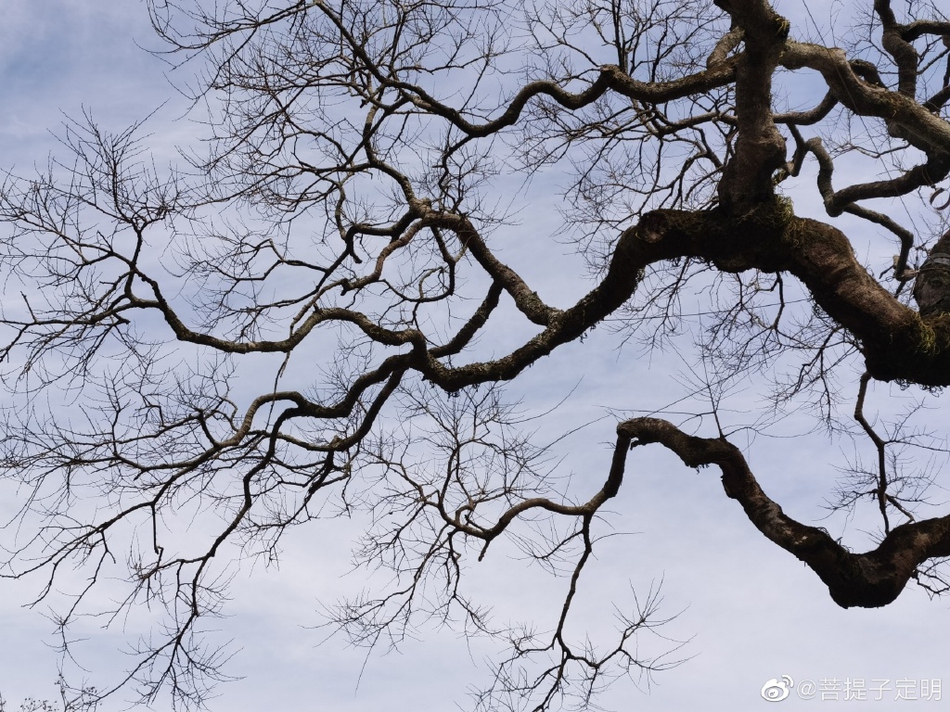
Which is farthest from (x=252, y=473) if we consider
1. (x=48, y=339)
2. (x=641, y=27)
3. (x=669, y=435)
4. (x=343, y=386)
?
(x=641, y=27)

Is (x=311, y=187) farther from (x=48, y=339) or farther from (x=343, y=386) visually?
(x=48, y=339)

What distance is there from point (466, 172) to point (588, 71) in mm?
1091

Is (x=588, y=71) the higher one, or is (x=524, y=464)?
(x=588, y=71)

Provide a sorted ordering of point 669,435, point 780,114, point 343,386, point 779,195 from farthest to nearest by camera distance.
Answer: point 780,114, point 343,386, point 669,435, point 779,195

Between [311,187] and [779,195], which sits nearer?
[779,195]

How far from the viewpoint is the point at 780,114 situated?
7289 mm

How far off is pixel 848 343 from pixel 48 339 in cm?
500

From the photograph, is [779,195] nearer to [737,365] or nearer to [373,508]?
[737,365]

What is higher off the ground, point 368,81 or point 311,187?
point 368,81

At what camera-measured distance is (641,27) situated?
5926mm

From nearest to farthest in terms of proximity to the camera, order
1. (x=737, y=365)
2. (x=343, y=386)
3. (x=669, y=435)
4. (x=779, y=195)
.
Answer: (x=779, y=195)
(x=669, y=435)
(x=343, y=386)
(x=737, y=365)

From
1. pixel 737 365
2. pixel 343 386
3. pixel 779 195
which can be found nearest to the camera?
pixel 779 195

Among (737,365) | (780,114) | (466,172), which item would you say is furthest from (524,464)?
(780,114)

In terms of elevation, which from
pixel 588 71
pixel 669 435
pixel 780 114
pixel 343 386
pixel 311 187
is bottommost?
pixel 669 435
